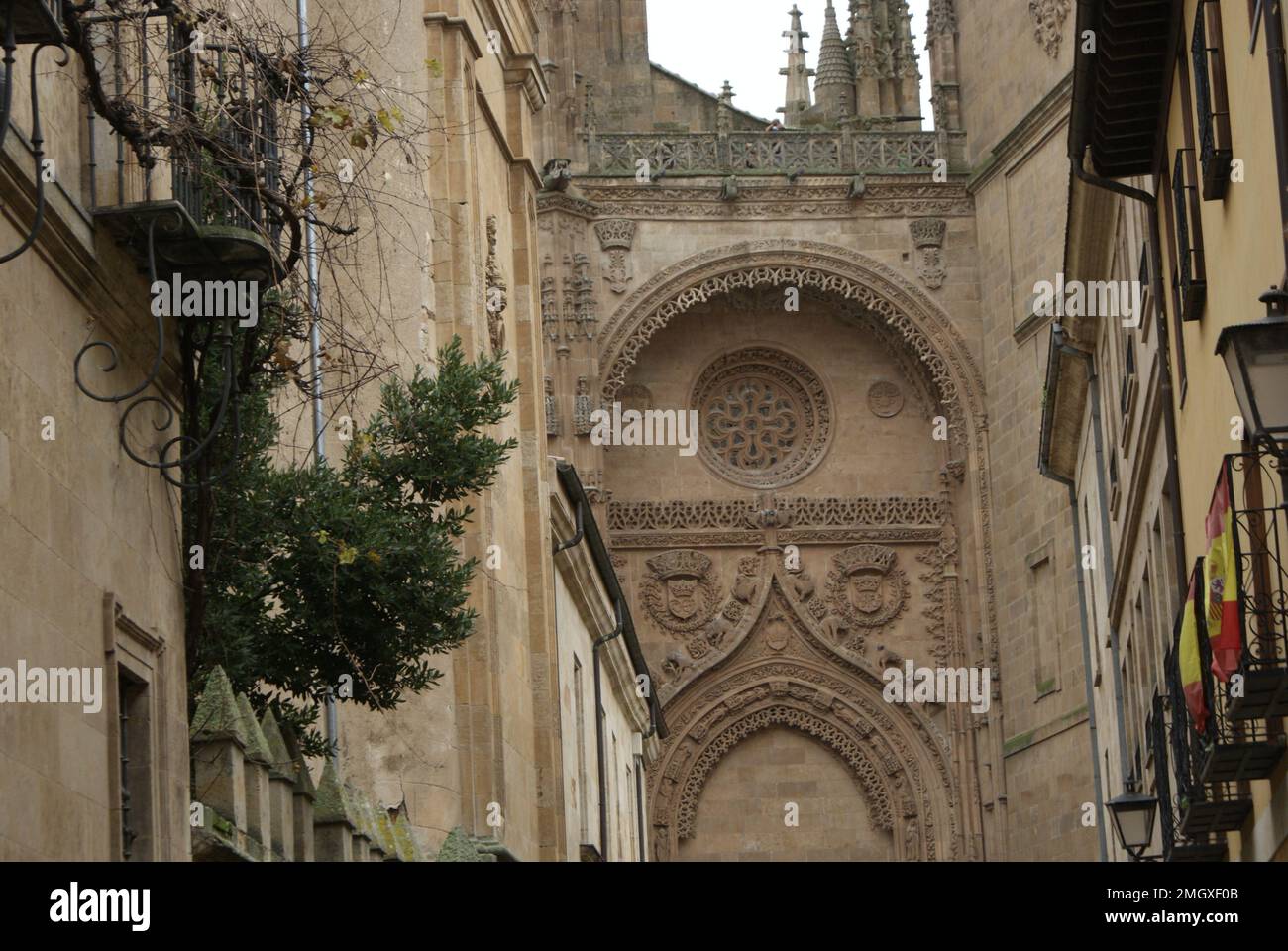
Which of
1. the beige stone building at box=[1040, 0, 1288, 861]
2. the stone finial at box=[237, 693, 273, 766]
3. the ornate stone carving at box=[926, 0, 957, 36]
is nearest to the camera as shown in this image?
the beige stone building at box=[1040, 0, 1288, 861]

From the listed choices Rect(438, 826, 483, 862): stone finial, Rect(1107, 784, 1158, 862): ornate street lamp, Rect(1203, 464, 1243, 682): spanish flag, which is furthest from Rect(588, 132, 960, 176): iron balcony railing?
Rect(1203, 464, 1243, 682): spanish flag

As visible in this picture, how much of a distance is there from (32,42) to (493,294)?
13.8m

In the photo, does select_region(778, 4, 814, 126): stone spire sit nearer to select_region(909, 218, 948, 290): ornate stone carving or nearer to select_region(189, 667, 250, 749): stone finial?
select_region(909, 218, 948, 290): ornate stone carving

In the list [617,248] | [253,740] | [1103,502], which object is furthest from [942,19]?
[253,740]

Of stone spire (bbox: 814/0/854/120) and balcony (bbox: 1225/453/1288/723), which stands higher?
stone spire (bbox: 814/0/854/120)

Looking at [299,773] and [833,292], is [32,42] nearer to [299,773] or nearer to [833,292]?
[299,773]

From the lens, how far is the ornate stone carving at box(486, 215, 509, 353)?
2312 cm

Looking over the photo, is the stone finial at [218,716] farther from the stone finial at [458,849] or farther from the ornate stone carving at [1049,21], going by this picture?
the ornate stone carving at [1049,21]

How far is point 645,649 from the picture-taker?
1602 inches

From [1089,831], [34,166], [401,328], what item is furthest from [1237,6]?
[1089,831]

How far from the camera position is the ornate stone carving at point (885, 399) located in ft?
138

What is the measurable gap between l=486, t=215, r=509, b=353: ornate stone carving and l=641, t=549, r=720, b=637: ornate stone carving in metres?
17.5

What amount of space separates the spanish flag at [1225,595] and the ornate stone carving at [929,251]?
1162 inches

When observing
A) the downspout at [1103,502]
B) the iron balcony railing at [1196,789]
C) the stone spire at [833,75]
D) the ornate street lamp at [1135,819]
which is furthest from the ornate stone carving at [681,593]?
the iron balcony railing at [1196,789]
